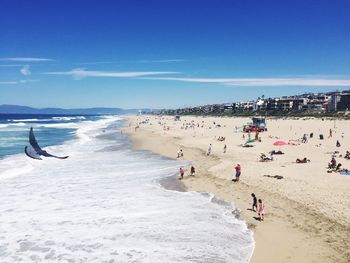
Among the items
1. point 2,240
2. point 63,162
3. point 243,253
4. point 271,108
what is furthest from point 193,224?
point 271,108

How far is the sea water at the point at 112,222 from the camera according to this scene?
41.4ft

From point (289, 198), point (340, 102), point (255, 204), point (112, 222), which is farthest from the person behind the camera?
point (340, 102)

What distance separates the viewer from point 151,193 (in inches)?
802

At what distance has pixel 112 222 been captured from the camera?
15.6 metres

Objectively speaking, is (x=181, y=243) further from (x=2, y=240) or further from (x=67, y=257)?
(x=2, y=240)

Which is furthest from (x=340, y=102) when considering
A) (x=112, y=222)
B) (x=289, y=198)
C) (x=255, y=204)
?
(x=112, y=222)

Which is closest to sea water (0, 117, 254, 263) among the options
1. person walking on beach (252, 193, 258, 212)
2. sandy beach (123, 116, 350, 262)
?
sandy beach (123, 116, 350, 262)

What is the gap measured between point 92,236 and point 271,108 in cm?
15515

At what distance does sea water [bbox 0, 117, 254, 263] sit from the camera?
1262cm

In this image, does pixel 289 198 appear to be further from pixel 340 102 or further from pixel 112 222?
pixel 340 102

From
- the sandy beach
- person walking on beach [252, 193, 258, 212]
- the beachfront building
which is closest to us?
the sandy beach

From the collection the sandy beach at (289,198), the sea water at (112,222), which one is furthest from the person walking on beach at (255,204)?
the sea water at (112,222)

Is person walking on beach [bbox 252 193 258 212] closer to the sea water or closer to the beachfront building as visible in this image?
the sea water

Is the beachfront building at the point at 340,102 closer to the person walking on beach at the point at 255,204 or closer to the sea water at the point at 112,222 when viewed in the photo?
the sea water at the point at 112,222
